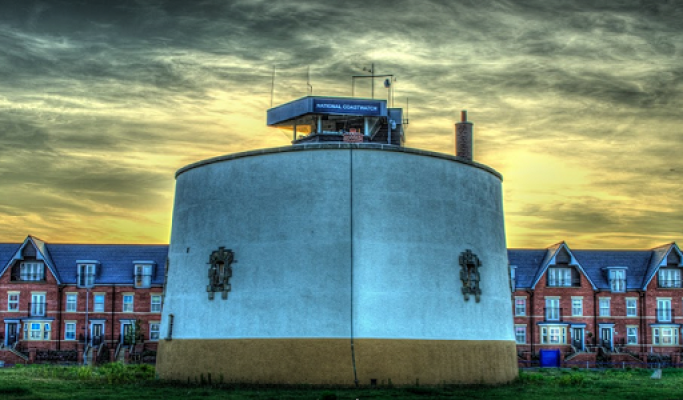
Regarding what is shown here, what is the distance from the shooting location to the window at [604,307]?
260 feet

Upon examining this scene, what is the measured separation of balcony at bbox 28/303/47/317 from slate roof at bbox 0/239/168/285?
259cm

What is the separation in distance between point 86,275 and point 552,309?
128ft

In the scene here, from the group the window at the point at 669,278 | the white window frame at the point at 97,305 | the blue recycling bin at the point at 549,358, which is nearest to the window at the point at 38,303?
the white window frame at the point at 97,305

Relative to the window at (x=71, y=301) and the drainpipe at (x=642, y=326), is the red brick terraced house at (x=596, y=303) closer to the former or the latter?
the drainpipe at (x=642, y=326)

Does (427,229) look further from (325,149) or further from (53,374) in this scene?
(53,374)

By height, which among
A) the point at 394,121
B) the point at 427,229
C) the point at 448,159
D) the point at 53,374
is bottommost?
the point at 53,374

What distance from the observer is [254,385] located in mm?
34500

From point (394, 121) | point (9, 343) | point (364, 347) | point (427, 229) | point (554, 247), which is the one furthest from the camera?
point (554, 247)

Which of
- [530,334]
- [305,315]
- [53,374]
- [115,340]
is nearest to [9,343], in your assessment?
[115,340]

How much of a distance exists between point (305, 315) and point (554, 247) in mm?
49066

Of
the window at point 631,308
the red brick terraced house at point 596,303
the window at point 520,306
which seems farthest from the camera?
the window at point 631,308

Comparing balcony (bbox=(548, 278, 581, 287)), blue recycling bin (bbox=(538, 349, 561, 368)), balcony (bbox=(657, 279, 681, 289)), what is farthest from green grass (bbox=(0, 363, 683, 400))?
balcony (bbox=(657, 279, 681, 289))

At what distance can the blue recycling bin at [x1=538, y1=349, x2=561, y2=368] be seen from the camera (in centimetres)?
7381

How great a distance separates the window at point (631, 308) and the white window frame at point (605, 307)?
1.60m
